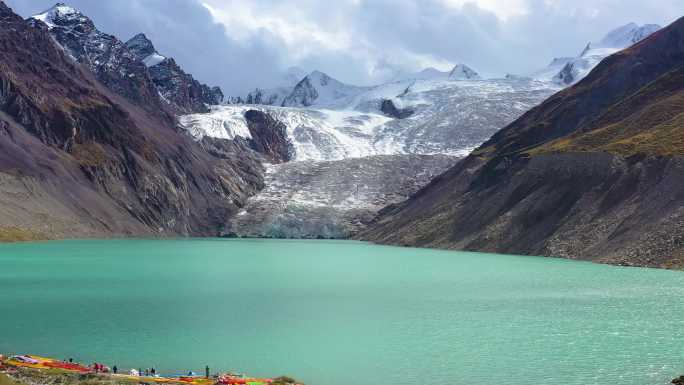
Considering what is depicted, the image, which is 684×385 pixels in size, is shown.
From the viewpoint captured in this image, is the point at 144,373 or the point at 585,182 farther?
the point at 585,182

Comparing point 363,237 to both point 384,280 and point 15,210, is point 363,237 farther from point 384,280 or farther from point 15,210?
point 384,280

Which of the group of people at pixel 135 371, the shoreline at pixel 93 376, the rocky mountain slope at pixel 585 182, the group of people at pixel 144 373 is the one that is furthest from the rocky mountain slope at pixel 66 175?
the group of people at pixel 144 373

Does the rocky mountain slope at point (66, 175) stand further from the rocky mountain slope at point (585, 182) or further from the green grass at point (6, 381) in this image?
the green grass at point (6, 381)

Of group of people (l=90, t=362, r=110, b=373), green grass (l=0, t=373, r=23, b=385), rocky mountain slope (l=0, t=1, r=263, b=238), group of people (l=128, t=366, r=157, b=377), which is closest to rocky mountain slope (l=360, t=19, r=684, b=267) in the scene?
rocky mountain slope (l=0, t=1, r=263, b=238)

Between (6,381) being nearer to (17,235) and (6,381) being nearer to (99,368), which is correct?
(99,368)

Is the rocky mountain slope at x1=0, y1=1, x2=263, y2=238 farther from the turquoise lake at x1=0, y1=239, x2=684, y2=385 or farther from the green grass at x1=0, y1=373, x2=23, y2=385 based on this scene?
the green grass at x1=0, y1=373, x2=23, y2=385

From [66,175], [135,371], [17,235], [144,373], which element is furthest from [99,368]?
[66,175]
